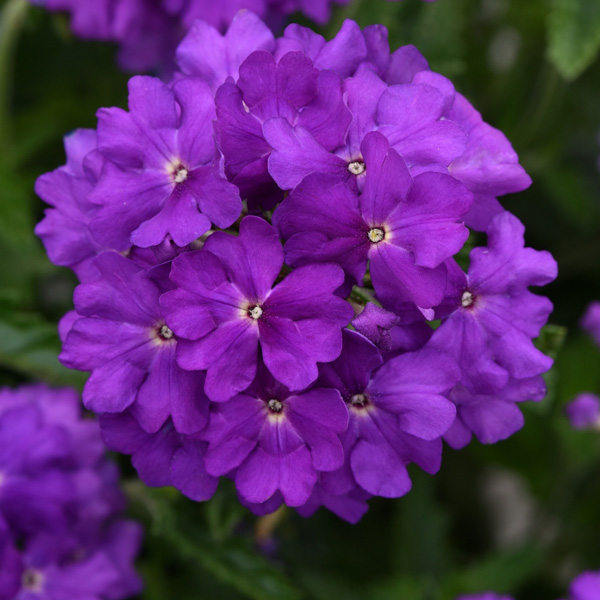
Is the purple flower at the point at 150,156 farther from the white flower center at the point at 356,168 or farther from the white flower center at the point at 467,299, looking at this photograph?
the white flower center at the point at 467,299

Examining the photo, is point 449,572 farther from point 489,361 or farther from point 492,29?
point 492,29

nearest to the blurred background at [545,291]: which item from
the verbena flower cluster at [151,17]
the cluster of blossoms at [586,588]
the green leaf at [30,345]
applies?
the green leaf at [30,345]

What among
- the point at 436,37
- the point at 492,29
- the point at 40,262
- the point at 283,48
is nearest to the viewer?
the point at 283,48

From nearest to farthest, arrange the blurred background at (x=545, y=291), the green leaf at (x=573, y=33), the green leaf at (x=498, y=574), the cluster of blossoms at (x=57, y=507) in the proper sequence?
the cluster of blossoms at (x=57, y=507), the green leaf at (x=573, y=33), the blurred background at (x=545, y=291), the green leaf at (x=498, y=574)

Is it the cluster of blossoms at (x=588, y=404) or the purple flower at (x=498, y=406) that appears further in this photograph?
the cluster of blossoms at (x=588, y=404)

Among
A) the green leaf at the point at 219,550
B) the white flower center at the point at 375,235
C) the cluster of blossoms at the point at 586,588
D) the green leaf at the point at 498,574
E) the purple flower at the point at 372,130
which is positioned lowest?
the green leaf at the point at 498,574

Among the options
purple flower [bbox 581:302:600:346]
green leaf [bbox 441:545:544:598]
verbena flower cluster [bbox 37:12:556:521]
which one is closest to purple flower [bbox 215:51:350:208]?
verbena flower cluster [bbox 37:12:556:521]

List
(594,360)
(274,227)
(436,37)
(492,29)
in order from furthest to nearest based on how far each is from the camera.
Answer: (492,29) → (594,360) → (436,37) → (274,227)

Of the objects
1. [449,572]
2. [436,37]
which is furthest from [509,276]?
[449,572]

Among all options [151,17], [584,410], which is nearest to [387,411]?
[584,410]
